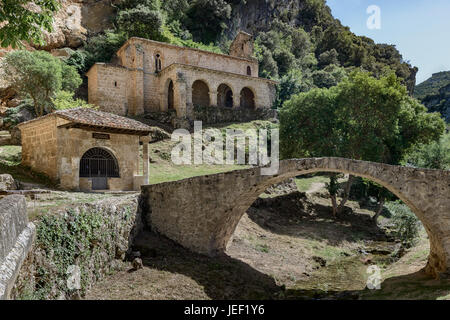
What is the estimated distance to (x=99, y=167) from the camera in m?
15.7

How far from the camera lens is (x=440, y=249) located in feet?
32.7

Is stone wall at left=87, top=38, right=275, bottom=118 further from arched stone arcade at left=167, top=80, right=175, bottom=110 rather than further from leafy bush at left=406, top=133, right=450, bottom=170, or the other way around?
leafy bush at left=406, top=133, right=450, bottom=170

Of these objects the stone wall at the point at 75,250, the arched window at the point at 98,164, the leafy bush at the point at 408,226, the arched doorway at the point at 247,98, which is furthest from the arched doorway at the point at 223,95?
the stone wall at the point at 75,250

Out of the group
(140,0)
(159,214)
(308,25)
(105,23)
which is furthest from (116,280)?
(308,25)

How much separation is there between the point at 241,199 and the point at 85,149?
27.4ft

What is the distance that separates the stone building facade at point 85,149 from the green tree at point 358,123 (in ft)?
43.1

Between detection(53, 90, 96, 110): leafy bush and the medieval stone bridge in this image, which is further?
detection(53, 90, 96, 110): leafy bush

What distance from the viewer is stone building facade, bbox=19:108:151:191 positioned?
47.1ft

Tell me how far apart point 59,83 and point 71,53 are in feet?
43.2

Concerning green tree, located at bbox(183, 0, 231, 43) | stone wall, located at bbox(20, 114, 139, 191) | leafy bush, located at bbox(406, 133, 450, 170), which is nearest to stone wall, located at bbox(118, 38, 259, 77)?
green tree, located at bbox(183, 0, 231, 43)

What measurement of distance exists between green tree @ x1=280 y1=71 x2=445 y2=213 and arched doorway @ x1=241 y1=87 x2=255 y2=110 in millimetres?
16428

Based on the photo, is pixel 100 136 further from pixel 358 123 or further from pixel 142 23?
pixel 142 23

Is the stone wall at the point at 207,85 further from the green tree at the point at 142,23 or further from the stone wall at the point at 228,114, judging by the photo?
the green tree at the point at 142,23
